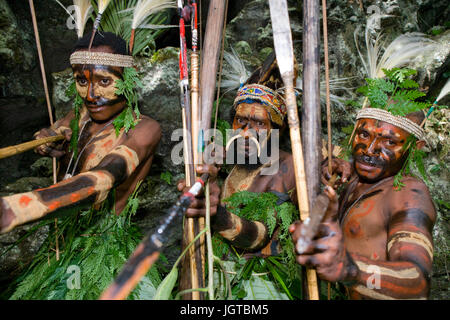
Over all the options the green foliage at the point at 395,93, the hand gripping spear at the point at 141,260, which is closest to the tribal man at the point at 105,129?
the hand gripping spear at the point at 141,260

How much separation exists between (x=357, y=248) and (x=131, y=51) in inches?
94.6

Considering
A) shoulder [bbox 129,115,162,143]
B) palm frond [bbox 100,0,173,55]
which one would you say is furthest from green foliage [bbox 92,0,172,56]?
shoulder [bbox 129,115,162,143]

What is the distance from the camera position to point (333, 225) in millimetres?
1255

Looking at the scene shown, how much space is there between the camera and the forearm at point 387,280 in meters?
1.31

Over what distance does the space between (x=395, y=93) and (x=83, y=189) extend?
2.02 m

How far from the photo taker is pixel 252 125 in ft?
9.33

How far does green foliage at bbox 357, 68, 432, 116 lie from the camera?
1.97 m

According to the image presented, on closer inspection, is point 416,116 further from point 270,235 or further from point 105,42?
point 105,42

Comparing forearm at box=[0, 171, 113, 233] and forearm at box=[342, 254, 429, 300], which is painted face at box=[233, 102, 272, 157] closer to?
forearm at box=[0, 171, 113, 233]

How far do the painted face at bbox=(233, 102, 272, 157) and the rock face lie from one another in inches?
43.8

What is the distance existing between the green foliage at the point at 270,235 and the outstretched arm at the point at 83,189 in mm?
824

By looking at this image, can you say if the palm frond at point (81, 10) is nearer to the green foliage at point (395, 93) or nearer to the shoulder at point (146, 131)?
the shoulder at point (146, 131)
